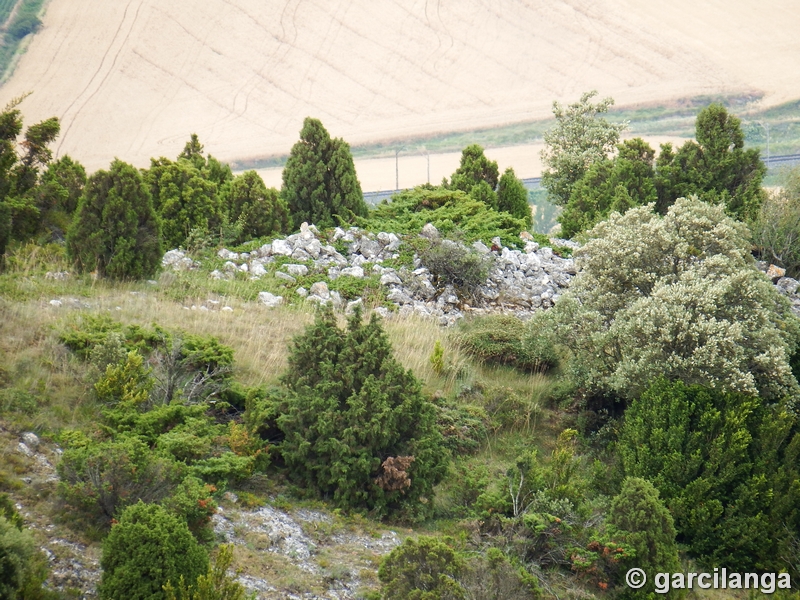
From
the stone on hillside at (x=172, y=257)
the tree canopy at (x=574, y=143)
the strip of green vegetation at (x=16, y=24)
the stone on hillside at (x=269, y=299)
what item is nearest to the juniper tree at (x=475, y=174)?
the tree canopy at (x=574, y=143)

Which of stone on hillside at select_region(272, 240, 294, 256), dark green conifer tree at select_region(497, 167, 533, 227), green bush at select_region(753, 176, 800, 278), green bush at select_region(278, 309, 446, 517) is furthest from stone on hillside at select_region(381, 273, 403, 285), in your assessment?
green bush at select_region(753, 176, 800, 278)

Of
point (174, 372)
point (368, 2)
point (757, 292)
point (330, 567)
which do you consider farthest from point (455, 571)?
point (368, 2)

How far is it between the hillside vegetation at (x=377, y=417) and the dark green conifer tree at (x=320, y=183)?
8.23 feet

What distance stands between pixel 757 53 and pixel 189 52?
162 ft

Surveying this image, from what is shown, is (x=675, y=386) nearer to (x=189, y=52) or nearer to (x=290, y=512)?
(x=290, y=512)

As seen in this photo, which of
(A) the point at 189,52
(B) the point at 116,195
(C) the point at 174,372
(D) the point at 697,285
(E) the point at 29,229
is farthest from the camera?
(A) the point at 189,52

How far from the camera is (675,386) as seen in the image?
8.93 meters

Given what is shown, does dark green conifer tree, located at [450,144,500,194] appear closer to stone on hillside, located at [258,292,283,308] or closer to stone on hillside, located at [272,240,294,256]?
stone on hillside, located at [272,240,294,256]

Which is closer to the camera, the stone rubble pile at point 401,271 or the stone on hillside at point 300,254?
the stone rubble pile at point 401,271

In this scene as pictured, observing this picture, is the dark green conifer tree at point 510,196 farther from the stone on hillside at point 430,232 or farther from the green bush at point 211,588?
the green bush at point 211,588

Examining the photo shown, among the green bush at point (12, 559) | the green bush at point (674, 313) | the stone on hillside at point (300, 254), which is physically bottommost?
the green bush at point (12, 559)

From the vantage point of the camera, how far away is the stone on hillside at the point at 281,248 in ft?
49.1

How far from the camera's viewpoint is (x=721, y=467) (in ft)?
27.7

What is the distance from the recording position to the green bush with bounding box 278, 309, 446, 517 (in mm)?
7289
